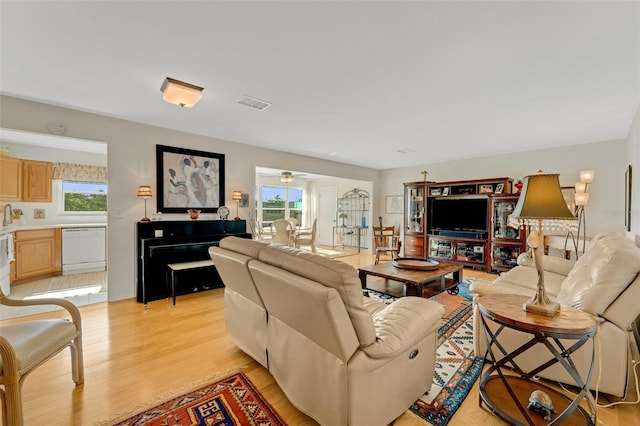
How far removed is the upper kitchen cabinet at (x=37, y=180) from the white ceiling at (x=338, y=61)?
2429mm

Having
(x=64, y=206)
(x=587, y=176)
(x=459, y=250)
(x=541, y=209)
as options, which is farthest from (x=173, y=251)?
(x=587, y=176)

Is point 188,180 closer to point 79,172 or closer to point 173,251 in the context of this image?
point 173,251

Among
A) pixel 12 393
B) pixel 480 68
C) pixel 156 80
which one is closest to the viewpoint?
pixel 12 393

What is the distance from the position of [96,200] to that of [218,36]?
5568 millimetres

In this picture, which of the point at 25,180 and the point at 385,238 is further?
the point at 385,238

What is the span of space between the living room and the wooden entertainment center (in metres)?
0.60

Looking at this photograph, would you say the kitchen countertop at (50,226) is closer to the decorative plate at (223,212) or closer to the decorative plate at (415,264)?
the decorative plate at (223,212)

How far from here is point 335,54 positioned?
2.07m

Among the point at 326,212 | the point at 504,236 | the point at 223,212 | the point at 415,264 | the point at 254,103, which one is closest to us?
the point at 254,103

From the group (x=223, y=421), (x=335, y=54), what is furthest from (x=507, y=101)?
(x=223, y=421)

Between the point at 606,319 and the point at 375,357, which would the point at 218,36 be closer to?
the point at 375,357

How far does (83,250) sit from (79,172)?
1511 mm

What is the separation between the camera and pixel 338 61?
7.11ft

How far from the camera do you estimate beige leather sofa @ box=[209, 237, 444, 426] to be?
50.3 inches
